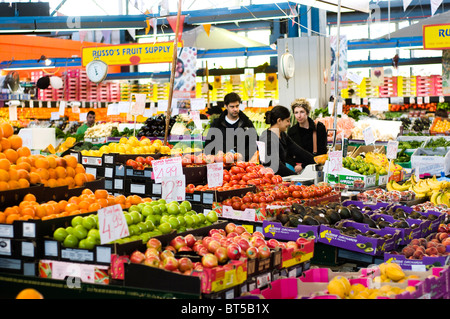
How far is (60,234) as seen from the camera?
2828mm

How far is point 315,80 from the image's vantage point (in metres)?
9.88

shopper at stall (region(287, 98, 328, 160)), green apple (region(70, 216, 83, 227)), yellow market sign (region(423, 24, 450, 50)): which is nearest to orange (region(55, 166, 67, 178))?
green apple (region(70, 216, 83, 227))

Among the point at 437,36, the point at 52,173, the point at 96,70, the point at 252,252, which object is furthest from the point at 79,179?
the point at 437,36

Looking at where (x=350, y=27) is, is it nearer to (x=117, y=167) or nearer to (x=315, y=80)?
(x=315, y=80)

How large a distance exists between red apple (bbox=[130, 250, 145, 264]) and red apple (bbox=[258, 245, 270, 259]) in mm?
578

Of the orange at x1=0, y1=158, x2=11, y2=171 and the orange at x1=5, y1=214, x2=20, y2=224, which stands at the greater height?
the orange at x1=0, y1=158, x2=11, y2=171

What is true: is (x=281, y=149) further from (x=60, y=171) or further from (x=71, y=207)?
(x=71, y=207)

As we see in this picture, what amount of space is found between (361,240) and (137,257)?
1575 millimetres

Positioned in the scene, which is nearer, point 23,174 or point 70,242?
point 70,242

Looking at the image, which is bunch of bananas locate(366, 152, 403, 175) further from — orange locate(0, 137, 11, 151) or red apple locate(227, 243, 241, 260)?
orange locate(0, 137, 11, 151)

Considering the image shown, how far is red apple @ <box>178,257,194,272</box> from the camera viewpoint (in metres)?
2.59

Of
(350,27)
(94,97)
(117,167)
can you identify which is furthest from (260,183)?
(350,27)

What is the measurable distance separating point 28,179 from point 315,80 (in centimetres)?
709

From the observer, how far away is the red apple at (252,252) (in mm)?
2762
